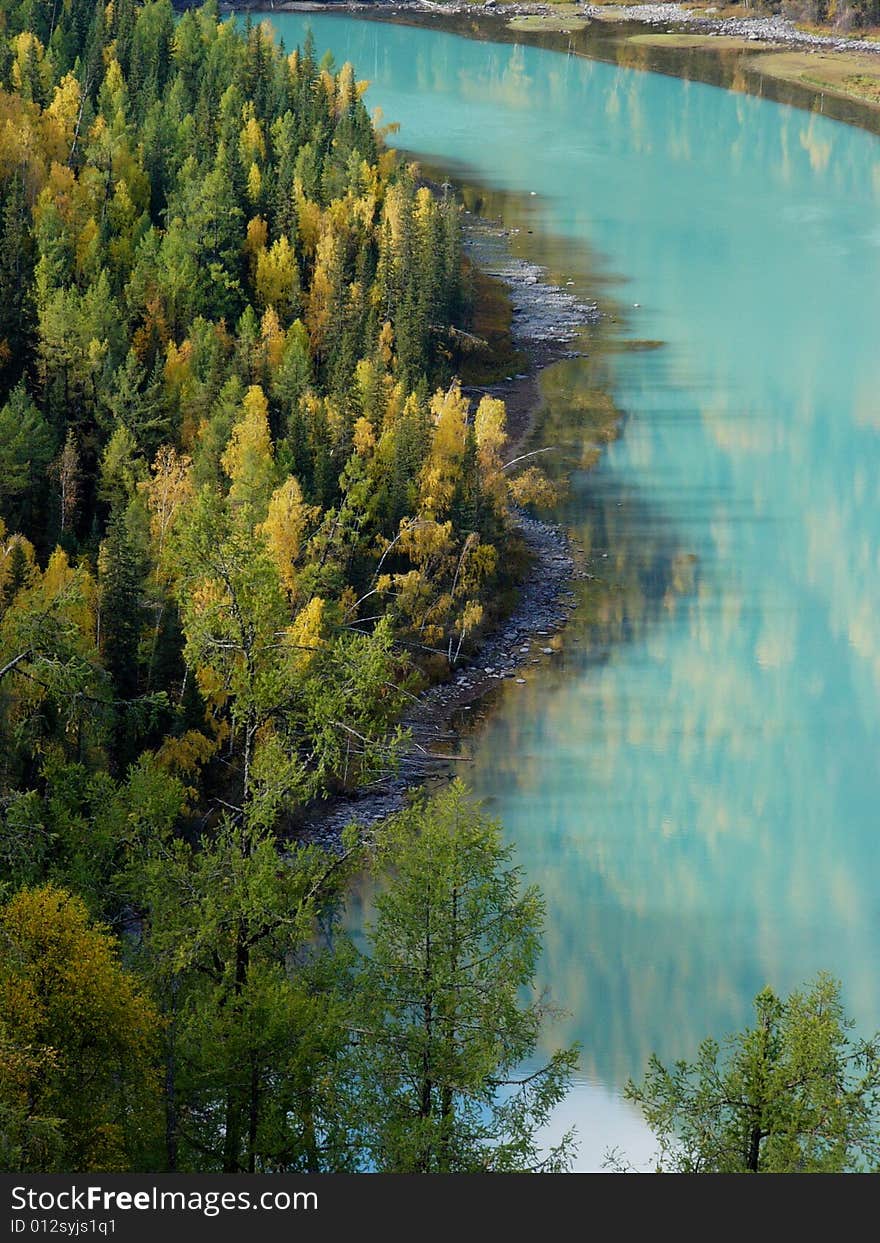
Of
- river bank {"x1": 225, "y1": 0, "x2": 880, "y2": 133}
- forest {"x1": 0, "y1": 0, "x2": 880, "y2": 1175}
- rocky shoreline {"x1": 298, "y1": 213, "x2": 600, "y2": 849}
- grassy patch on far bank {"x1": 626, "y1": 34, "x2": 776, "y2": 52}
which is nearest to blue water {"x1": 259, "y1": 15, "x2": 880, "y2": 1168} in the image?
rocky shoreline {"x1": 298, "y1": 213, "x2": 600, "y2": 849}

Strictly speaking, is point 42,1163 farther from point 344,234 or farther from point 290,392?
point 344,234

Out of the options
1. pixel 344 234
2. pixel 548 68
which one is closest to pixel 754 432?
pixel 344 234

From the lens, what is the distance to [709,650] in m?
57.5

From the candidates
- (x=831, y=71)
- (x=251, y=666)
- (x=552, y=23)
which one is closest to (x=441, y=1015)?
(x=251, y=666)

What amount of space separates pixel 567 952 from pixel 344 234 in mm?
47752

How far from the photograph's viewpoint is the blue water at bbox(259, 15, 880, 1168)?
1641 inches

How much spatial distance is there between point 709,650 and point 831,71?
11579 centimetres

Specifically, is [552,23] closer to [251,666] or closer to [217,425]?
[217,425]

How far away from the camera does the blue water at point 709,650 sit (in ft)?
137

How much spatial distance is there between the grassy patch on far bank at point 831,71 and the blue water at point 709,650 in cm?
3542

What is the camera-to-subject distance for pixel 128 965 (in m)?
27.2

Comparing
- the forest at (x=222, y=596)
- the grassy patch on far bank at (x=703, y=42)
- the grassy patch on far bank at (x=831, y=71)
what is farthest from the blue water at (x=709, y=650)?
the grassy patch on far bank at (x=703, y=42)

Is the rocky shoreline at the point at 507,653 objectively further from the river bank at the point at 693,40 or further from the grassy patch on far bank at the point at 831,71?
the grassy patch on far bank at the point at 831,71

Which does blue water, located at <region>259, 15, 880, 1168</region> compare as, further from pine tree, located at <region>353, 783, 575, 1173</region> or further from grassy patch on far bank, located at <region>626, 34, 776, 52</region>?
grassy patch on far bank, located at <region>626, 34, 776, 52</region>
